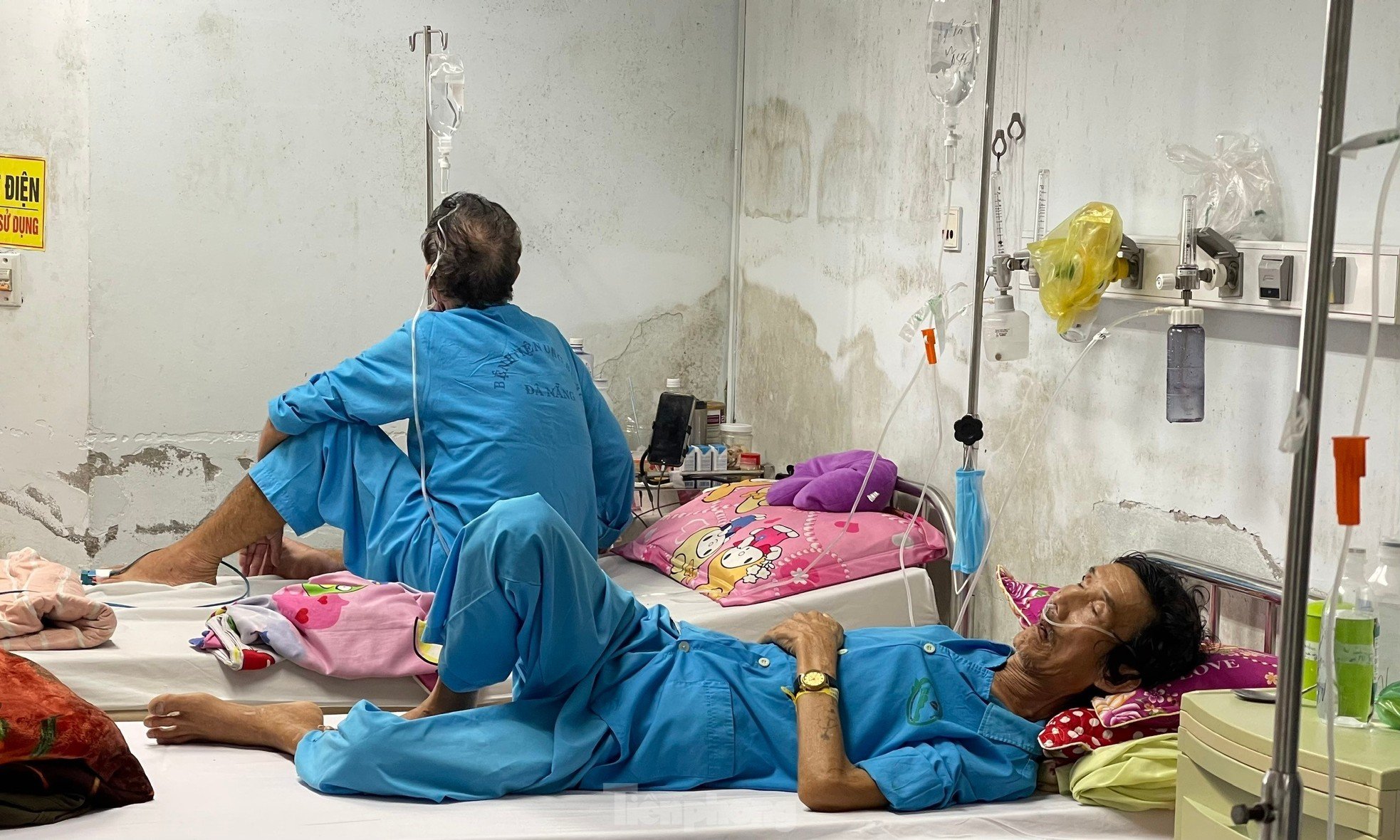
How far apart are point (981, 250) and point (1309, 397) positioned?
5.26 ft

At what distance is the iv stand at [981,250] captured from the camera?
284 cm

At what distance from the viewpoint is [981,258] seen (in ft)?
9.29

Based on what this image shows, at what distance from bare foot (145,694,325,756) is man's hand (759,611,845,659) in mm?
831

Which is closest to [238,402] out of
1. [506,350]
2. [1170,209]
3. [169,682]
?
[506,350]

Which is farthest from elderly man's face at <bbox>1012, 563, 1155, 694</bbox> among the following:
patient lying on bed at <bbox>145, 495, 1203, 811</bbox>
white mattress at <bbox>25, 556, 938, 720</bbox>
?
white mattress at <bbox>25, 556, 938, 720</bbox>

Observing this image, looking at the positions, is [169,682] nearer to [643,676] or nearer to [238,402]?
[643,676]

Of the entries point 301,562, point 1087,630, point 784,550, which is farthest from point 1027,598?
point 301,562

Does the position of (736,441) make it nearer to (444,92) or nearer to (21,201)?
(444,92)

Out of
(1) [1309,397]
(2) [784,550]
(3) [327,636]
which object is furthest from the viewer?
(2) [784,550]

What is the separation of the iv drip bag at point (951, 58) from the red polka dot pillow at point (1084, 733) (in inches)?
52.4

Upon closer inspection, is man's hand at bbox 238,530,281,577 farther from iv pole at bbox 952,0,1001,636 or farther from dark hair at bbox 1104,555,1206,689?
dark hair at bbox 1104,555,1206,689

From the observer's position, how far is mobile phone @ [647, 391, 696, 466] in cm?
430

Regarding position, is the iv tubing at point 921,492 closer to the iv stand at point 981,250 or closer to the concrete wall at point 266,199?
the iv stand at point 981,250

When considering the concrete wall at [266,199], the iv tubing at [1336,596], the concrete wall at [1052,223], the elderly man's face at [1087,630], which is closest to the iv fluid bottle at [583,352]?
the concrete wall at [266,199]
